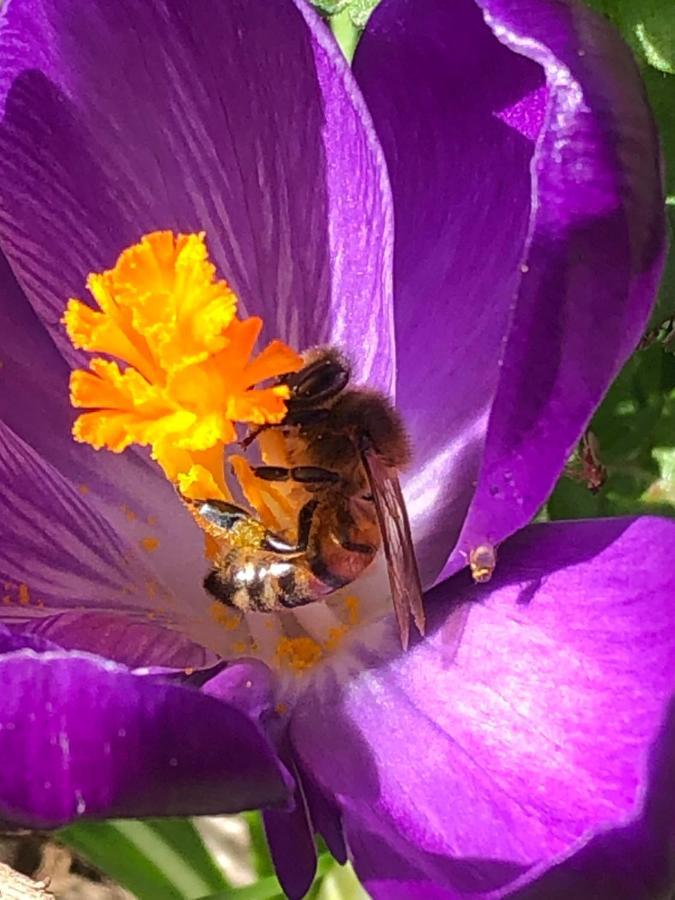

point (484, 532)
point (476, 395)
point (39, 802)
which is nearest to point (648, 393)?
point (476, 395)

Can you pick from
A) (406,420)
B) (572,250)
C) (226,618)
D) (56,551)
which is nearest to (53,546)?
(56,551)

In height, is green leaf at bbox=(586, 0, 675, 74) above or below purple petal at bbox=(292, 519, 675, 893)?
above

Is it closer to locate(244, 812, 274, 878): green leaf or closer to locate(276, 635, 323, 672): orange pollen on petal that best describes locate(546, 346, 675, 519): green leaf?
locate(276, 635, 323, 672): orange pollen on petal

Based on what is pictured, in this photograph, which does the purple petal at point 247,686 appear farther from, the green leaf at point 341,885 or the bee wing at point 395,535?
the green leaf at point 341,885

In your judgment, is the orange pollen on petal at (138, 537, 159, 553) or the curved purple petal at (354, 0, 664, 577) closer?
the curved purple petal at (354, 0, 664, 577)

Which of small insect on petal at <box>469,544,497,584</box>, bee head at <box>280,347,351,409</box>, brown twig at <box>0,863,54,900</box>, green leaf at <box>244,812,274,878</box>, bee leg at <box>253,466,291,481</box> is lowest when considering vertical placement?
brown twig at <box>0,863,54,900</box>

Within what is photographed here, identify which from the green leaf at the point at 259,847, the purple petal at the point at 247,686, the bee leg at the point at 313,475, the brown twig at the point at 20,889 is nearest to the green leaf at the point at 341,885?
the green leaf at the point at 259,847

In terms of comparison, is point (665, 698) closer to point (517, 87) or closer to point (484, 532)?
point (484, 532)

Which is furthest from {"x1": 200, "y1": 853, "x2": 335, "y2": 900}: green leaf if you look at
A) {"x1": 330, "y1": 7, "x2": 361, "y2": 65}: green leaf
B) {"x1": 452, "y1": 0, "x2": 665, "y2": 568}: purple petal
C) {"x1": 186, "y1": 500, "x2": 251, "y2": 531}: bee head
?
{"x1": 330, "y1": 7, "x2": 361, "y2": 65}: green leaf
